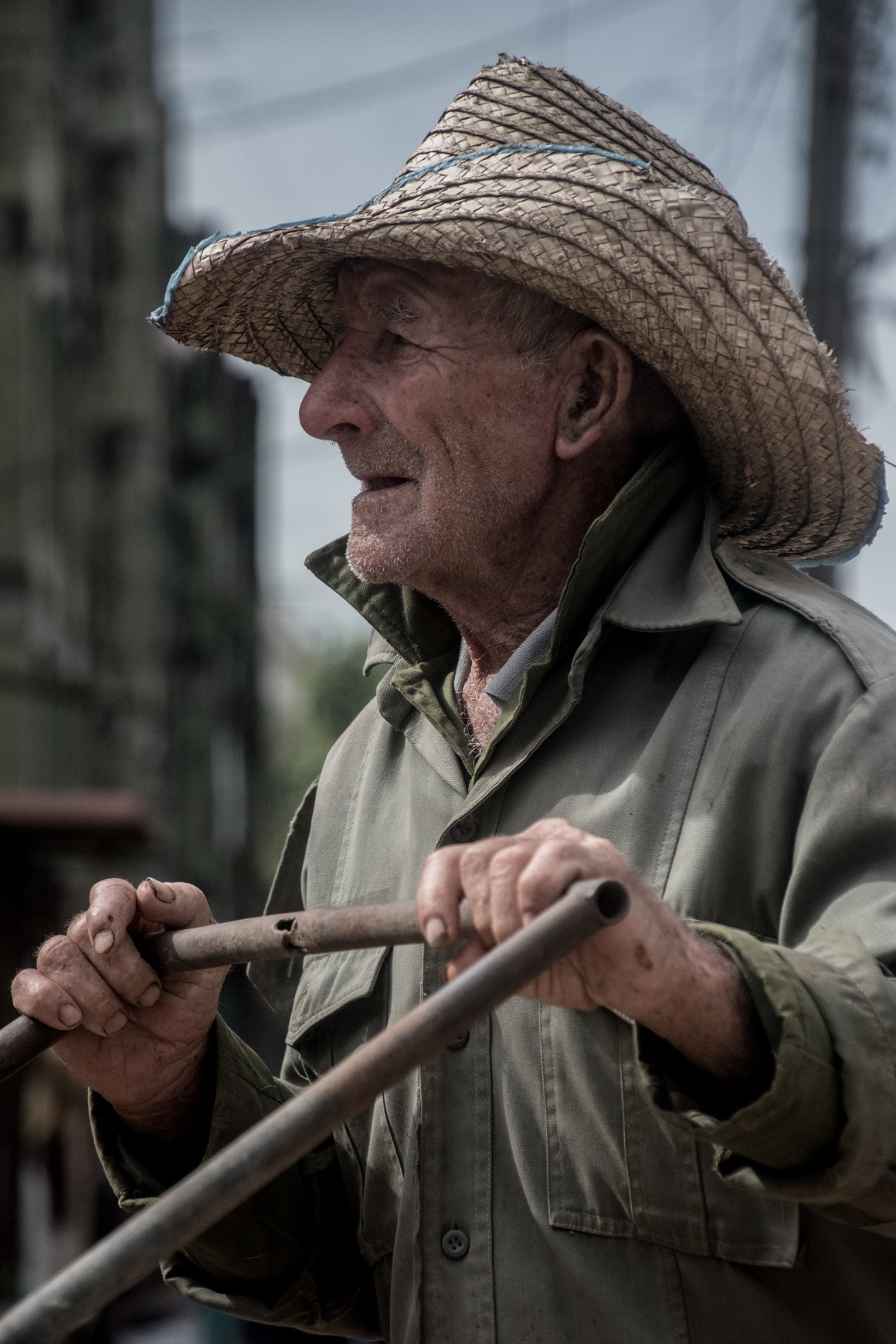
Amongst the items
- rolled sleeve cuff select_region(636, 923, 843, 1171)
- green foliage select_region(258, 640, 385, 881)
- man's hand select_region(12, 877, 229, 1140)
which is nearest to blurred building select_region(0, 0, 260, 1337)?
green foliage select_region(258, 640, 385, 881)

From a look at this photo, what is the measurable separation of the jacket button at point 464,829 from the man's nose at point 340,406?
0.67 m

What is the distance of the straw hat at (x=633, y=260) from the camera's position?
2416mm

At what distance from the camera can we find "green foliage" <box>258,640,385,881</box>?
3328 centimetres

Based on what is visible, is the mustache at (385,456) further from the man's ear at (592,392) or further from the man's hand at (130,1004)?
the man's hand at (130,1004)

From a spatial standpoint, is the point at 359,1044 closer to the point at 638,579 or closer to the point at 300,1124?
the point at 638,579

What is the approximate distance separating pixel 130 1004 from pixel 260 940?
18.6 inches

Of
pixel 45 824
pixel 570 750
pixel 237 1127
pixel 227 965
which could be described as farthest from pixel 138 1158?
pixel 45 824

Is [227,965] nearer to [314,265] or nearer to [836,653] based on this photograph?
[836,653]

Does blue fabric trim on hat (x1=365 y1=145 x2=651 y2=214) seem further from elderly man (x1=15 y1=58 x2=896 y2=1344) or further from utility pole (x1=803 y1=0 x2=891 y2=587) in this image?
utility pole (x1=803 y1=0 x2=891 y2=587)

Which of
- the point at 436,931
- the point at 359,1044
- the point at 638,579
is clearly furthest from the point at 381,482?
the point at 436,931

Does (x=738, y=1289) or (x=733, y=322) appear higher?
(x=733, y=322)

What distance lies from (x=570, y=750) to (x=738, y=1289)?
0.75m

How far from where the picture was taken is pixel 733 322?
8.05ft

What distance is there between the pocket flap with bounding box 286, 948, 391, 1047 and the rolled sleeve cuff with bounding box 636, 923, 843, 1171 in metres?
0.73
